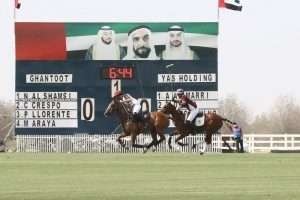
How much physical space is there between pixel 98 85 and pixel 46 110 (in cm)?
269

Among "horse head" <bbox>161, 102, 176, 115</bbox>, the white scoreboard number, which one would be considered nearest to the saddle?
"horse head" <bbox>161, 102, 176, 115</bbox>

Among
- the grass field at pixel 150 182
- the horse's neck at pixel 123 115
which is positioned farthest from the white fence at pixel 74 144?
the grass field at pixel 150 182

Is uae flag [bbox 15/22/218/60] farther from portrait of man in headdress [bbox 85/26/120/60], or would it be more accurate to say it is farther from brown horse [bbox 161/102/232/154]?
brown horse [bbox 161/102/232/154]

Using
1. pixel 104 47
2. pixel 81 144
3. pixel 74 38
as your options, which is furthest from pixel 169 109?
pixel 81 144

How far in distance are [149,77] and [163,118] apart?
25.8 feet

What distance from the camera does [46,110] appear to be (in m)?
45.4

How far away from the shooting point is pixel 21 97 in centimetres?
4516

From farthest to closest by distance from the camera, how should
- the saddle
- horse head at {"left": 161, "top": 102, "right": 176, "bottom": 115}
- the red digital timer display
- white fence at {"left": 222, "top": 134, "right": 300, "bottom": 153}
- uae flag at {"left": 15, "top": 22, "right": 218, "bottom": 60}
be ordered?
white fence at {"left": 222, "top": 134, "right": 300, "bottom": 153} < uae flag at {"left": 15, "top": 22, "right": 218, "bottom": 60} < the red digital timer display < the saddle < horse head at {"left": 161, "top": 102, "right": 176, "bottom": 115}

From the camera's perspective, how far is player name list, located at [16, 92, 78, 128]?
44.9 metres

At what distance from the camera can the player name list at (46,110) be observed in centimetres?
4491

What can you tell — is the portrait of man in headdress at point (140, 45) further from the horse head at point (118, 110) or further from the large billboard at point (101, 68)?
the horse head at point (118, 110)

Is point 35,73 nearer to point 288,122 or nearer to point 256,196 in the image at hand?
point 256,196

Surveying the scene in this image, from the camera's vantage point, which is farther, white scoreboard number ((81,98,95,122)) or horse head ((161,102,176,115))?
white scoreboard number ((81,98,95,122))

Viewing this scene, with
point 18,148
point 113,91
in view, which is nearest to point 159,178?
point 113,91
